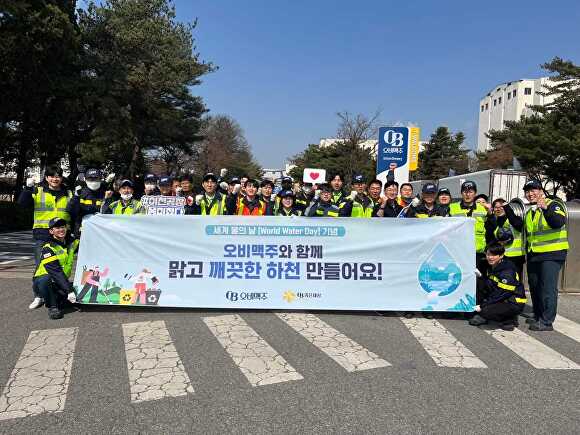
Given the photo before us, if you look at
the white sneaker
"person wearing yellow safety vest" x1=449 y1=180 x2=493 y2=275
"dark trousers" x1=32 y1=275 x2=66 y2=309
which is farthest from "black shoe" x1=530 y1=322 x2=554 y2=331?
the white sneaker

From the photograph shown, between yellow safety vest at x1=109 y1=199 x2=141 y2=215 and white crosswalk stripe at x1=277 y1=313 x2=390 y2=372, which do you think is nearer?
white crosswalk stripe at x1=277 y1=313 x2=390 y2=372

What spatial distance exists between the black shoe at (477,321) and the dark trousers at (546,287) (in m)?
0.70

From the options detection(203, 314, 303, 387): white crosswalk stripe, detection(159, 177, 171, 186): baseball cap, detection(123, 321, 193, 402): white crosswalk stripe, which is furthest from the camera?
detection(159, 177, 171, 186): baseball cap

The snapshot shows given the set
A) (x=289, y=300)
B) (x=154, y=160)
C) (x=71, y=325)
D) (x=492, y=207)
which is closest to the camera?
(x=71, y=325)

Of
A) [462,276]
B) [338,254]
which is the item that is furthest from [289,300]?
[462,276]

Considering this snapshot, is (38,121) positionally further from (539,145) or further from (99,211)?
(539,145)

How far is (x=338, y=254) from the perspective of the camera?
6.21 meters

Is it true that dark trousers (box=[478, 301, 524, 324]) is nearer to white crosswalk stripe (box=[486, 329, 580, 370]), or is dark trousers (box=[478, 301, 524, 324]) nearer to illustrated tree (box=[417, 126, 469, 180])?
white crosswalk stripe (box=[486, 329, 580, 370])

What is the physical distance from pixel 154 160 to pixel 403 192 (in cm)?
4648

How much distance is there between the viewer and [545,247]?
5.71 meters

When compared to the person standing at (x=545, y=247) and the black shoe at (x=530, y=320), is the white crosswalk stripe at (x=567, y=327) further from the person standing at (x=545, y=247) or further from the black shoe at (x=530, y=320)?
the black shoe at (x=530, y=320)

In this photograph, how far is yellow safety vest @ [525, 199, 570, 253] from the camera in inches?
223

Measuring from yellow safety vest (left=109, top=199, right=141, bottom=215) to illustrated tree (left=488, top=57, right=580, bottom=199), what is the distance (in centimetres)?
2574

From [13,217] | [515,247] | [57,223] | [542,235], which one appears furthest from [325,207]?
[13,217]
